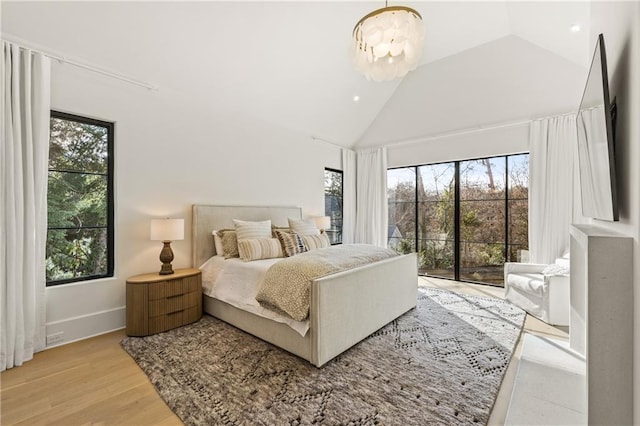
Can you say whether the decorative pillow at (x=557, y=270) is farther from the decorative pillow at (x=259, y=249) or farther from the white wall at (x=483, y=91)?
the decorative pillow at (x=259, y=249)

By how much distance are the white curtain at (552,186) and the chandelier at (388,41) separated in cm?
278

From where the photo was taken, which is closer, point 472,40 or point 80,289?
point 80,289

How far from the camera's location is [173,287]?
2873 mm

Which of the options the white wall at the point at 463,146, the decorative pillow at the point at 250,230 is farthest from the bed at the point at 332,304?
the white wall at the point at 463,146

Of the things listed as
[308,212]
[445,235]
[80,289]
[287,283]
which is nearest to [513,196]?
[445,235]

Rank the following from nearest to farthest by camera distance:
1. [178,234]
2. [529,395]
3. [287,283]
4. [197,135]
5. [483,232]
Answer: [529,395]
[287,283]
[178,234]
[197,135]
[483,232]

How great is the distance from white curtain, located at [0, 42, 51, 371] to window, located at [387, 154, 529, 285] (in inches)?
202

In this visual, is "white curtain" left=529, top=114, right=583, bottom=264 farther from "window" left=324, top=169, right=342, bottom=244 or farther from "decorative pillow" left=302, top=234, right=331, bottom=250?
"window" left=324, top=169, right=342, bottom=244

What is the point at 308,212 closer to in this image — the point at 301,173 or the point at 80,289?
the point at 301,173

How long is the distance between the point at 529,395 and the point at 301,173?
4.19 metres

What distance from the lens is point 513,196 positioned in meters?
4.43

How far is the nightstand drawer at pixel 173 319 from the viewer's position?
273 cm

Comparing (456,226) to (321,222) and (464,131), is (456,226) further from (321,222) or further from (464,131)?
(321,222)

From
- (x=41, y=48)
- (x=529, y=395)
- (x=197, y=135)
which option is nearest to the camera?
(x=529, y=395)
